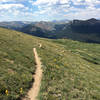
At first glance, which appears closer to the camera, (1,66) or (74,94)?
(74,94)

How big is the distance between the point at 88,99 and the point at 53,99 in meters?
4.68

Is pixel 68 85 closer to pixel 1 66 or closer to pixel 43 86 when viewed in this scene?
pixel 43 86

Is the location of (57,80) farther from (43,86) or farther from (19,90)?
(19,90)

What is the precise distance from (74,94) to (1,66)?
10887mm

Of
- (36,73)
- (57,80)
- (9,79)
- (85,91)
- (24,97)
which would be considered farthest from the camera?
(36,73)

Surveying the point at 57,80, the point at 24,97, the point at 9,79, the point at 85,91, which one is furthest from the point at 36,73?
the point at 85,91

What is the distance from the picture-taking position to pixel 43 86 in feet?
48.0

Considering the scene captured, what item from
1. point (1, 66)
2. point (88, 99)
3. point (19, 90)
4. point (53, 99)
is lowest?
point (88, 99)

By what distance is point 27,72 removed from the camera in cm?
1748

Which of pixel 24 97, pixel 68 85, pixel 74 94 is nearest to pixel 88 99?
pixel 74 94

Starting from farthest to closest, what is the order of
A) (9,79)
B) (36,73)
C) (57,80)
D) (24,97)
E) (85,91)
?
(36,73) < (57,80) < (85,91) < (9,79) < (24,97)

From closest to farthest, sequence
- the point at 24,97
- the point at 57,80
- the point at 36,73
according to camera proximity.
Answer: the point at 24,97
the point at 57,80
the point at 36,73

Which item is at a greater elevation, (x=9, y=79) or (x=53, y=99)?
(x=9, y=79)

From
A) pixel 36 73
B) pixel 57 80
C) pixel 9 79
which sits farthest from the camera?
pixel 36 73
